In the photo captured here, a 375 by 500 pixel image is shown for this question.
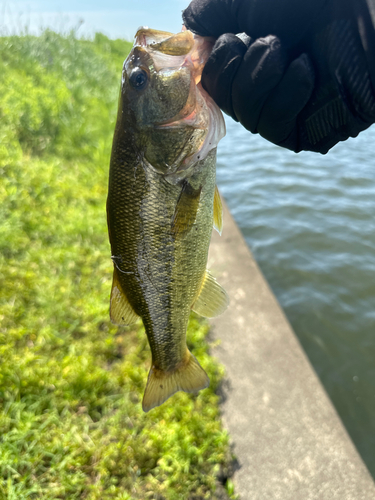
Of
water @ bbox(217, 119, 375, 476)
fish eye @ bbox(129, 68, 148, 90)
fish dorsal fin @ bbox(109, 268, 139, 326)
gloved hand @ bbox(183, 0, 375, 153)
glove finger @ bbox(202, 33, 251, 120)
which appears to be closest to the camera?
gloved hand @ bbox(183, 0, 375, 153)

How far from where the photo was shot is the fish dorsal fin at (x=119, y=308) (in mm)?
1652

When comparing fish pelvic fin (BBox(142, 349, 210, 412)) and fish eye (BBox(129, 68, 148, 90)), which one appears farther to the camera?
fish pelvic fin (BBox(142, 349, 210, 412))

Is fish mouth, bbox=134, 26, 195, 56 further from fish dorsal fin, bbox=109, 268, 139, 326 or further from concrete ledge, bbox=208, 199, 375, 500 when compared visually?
concrete ledge, bbox=208, 199, 375, 500

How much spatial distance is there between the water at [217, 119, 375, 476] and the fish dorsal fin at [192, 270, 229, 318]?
2381mm

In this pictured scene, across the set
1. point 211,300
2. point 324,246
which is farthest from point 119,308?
point 324,246

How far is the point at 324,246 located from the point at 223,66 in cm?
485

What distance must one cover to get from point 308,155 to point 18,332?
310 inches

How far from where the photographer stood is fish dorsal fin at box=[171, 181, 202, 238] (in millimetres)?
1488

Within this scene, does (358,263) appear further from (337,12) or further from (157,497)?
(337,12)

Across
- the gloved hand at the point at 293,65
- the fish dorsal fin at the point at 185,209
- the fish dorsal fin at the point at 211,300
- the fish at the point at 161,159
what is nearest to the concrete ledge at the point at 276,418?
the fish dorsal fin at the point at 211,300

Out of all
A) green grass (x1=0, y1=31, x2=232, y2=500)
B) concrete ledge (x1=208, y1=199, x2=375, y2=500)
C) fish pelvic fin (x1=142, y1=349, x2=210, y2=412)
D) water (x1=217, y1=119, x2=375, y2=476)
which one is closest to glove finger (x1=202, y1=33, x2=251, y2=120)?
fish pelvic fin (x1=142, y1=349, x2=210, y2=412)

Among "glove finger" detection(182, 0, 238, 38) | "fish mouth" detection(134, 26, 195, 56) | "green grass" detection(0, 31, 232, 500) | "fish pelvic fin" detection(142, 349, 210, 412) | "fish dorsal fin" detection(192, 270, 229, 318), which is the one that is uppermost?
"glove finger" detection(182, 0, 238, 38)

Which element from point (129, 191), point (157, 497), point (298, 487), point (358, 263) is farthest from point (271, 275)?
point (129, 191)

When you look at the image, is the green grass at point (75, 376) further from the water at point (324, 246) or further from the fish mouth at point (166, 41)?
the fish mouth at point (166, 41)
